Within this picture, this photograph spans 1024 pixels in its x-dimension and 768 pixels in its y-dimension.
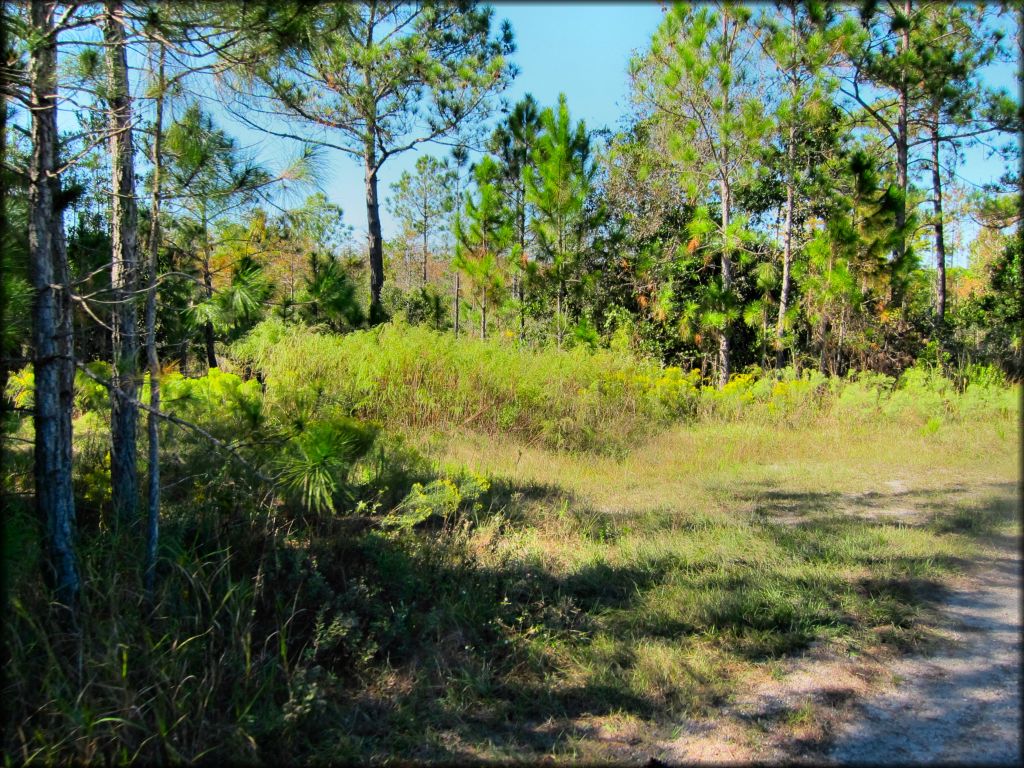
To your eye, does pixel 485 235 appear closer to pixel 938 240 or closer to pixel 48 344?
pixel 938 240

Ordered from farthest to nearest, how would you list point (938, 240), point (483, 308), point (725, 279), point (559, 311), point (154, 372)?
point (483, 308), point (559, 311), point (725, 279), point (938, 240), point (154, 372)

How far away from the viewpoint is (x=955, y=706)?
2.60m

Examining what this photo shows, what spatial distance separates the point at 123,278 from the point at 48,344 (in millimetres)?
862

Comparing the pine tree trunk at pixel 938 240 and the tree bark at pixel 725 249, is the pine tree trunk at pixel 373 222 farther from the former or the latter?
the pine tree trunk at pixel 938 240

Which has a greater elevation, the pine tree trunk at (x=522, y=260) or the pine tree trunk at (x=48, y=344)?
the pine tree trunk at (x=522, y=260)

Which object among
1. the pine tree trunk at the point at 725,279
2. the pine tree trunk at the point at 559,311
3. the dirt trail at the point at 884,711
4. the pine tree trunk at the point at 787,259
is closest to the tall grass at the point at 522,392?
the pine tree trunk at the point at 787,259

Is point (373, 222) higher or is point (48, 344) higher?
point (373, 222)

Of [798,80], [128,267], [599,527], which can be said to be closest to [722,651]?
[599,527]

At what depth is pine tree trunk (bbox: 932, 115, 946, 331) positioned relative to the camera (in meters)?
13.5

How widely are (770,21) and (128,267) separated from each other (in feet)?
45.7

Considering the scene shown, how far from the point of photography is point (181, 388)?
427cm

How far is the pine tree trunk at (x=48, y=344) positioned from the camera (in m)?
2.74

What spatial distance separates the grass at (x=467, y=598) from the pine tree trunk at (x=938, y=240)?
8.26 meters

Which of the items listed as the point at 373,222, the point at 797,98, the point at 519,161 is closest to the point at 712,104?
the point at 797,98
